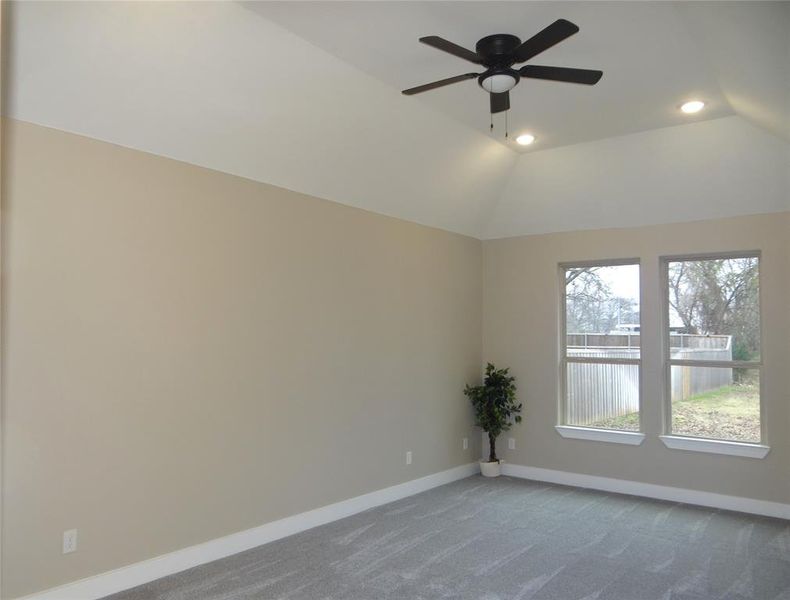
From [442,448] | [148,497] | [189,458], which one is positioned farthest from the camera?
[442,448]

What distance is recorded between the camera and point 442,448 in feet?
19.2

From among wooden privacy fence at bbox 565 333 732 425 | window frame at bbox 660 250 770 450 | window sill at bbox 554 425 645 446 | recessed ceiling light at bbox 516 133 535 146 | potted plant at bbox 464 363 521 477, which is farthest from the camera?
potted plant at bbox 464 363 521 477

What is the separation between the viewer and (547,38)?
2.69 m

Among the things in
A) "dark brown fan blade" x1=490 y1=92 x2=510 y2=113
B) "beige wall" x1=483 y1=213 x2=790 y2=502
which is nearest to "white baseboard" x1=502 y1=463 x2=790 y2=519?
"beige wall" x1=483 y1=213 x2=790 y2=502

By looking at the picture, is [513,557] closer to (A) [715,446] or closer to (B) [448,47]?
(A) [715,446]

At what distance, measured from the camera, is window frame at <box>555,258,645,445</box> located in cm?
559

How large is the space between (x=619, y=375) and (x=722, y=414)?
0.96m

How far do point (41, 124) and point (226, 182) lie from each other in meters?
1.17

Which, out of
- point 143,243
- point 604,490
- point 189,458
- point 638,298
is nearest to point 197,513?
point 189,458

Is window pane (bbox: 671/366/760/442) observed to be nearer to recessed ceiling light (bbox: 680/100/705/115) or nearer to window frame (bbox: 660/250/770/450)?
window frame (bbox: 660/250/770/450)

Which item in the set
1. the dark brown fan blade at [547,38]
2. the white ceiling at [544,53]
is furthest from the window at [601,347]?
the dark brown fan blade at [547,38]

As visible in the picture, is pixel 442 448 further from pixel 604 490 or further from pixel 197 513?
pixel 197 513

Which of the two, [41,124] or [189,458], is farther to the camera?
[189,458]

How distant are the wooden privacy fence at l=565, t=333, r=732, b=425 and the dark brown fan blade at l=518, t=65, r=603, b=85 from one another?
11.0 ft
